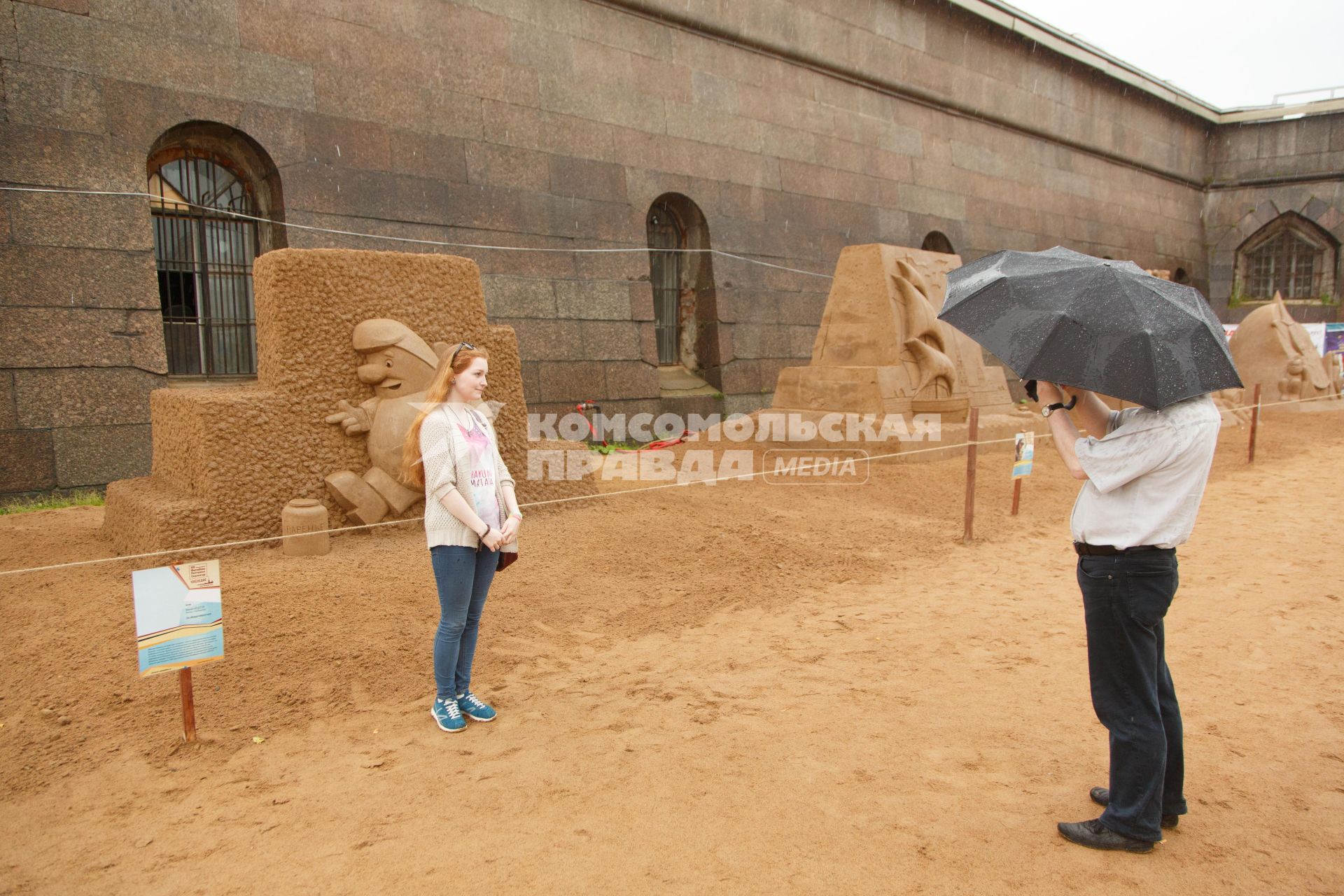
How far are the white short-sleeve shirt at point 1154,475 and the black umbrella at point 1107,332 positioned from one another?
0.33 ft

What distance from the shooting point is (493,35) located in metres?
9.56

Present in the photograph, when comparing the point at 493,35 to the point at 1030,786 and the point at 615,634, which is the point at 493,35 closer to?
the point at 615,634

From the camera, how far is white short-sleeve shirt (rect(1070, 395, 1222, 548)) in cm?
231

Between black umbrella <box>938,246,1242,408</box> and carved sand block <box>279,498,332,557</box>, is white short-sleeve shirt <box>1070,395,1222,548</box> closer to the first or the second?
black umbrella <box>938,246,1242,408</box>

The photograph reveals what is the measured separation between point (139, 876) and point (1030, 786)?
2598mm

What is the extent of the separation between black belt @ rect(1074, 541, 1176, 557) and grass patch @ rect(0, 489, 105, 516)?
23.6 ft

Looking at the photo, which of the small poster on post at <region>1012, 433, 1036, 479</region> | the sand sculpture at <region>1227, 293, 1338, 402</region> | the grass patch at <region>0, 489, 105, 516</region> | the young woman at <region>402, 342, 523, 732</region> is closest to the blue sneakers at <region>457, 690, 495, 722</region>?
the young woman at <region>402, 342, 523, 732</region>

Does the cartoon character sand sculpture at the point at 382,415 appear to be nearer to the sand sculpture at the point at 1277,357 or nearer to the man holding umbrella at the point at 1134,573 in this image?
the man holding umbrella at the point at 1134,573

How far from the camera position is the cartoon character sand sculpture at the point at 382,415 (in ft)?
17.6

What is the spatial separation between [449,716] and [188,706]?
90cm

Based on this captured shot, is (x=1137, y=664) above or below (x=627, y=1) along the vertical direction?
below

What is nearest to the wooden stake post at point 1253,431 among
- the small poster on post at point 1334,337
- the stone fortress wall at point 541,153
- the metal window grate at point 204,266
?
the stone fortress wall at point 541,153

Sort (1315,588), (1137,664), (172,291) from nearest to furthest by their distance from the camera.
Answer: (1137,664)
(1315,588)
(172,291)

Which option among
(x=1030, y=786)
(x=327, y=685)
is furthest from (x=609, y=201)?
(x=1030, y=786)
